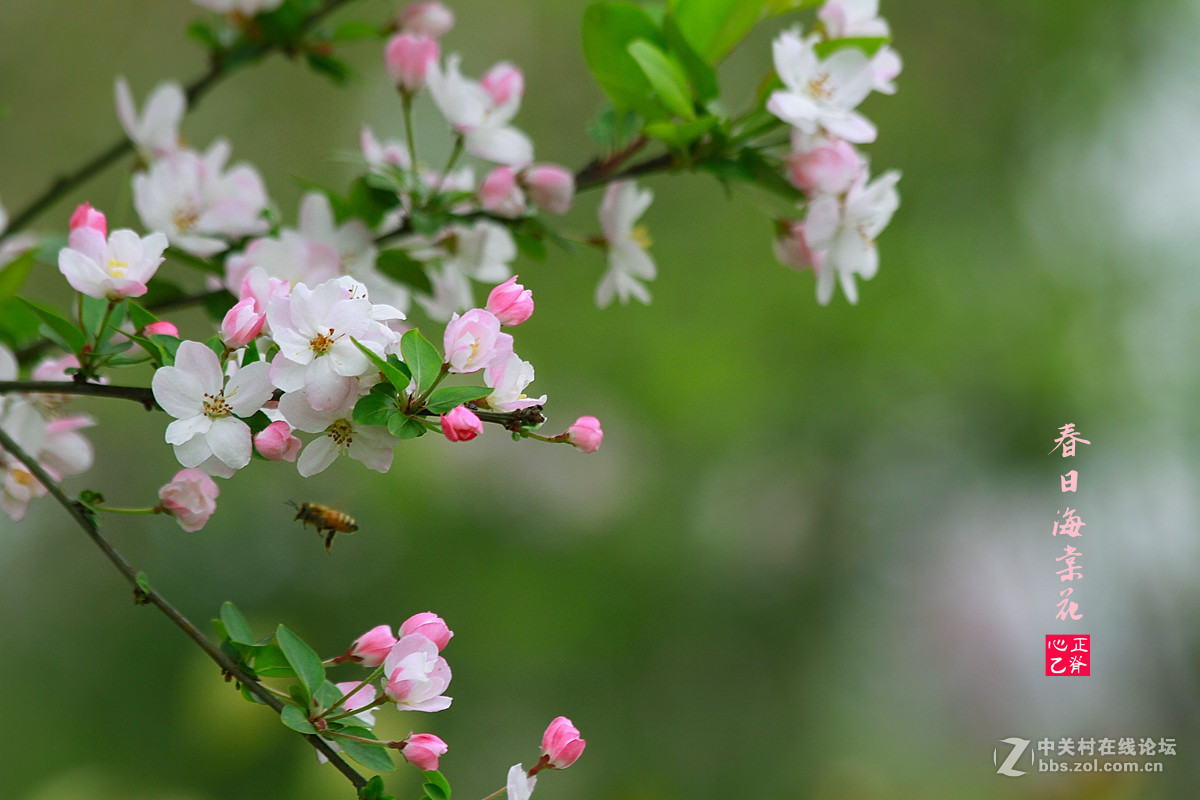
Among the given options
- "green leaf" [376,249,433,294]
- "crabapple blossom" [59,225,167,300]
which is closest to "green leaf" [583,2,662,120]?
"green leaf" [376,249,433,294]

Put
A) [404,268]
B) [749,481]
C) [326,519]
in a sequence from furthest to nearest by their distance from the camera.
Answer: [749,481] < [404,268] < [326,519]

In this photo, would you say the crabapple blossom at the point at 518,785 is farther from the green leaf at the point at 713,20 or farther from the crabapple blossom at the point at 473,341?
the green leaf at the point at 713,20

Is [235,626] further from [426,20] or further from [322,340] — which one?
[426,20]

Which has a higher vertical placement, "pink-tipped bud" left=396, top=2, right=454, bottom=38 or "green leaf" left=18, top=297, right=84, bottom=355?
"pink-tipped bud" left=396, top=2, right=454, bottom=38

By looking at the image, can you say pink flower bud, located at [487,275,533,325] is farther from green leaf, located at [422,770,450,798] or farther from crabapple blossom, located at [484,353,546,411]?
green leaf, located at [422,770,450,798]

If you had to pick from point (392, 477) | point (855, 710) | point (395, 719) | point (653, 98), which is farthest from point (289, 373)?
point (855, 710)

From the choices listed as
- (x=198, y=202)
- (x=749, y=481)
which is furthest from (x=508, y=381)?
(x=749, y=481)
